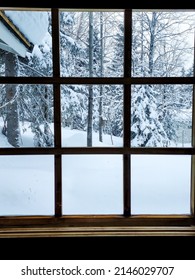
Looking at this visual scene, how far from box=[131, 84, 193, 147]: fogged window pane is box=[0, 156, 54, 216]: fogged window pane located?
535 millimetres

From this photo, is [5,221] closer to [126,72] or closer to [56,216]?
[56,216]

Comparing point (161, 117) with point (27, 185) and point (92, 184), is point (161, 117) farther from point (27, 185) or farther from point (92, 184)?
point (27, 185)

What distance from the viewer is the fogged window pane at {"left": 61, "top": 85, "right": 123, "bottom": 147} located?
65.6 inches

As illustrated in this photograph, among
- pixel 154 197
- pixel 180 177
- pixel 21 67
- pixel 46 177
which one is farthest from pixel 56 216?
pixel 21 67

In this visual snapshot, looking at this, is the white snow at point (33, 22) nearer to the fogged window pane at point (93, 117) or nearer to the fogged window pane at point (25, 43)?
the fogged window pane at point (25, 43)

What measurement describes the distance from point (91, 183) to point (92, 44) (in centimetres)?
79

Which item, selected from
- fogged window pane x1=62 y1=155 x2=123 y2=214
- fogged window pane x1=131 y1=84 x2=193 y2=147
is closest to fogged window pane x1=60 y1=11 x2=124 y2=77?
fogged window pane x1=131 y1=84 x2=193 y2=147

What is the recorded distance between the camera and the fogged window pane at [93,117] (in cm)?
167

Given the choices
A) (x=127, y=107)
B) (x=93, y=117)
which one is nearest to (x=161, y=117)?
(x=127, y=107)

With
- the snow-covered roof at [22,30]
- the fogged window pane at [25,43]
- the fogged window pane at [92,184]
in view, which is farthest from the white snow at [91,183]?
the snow-covered roof at [22,30]

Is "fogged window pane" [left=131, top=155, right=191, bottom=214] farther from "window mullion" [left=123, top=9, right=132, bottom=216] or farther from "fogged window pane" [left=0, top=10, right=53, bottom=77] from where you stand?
"fogged window pane" [left=0, top=10, right=53, bottom=77]

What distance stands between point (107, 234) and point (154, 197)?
352 mm

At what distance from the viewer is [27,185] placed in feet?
5.62

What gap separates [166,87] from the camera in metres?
1.66
